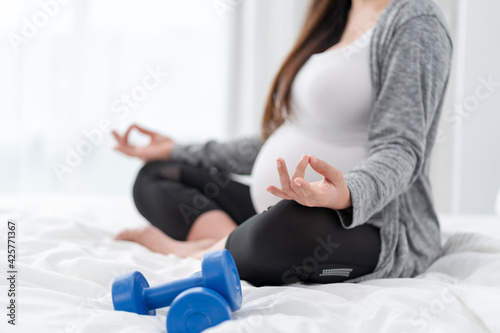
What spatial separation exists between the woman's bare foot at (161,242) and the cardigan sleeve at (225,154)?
29cm

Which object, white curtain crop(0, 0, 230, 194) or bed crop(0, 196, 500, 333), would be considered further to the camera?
white curtain crop(0, 0, 230, 194)

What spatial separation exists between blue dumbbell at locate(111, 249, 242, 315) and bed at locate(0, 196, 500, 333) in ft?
0.07

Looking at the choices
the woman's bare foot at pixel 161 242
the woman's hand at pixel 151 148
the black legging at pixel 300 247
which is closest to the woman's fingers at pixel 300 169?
the black legging at pixel 300 247

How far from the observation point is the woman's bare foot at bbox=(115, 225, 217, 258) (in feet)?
3.08

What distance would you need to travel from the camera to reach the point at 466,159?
2.10 m

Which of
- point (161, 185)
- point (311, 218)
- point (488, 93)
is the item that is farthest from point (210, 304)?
point (488, 93)

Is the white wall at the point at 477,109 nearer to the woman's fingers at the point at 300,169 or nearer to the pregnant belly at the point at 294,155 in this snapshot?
the pregnant belly at the point at 294,155

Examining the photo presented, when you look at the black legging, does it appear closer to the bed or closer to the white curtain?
the bed

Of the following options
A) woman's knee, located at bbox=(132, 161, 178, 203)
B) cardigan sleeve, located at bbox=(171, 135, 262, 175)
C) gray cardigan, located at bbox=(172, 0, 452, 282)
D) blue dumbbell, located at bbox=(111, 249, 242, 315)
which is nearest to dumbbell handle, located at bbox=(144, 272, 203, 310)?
blue dumbbell, located at bbox=(111, 249, 242, 315)

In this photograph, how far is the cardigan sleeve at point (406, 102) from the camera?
74cm

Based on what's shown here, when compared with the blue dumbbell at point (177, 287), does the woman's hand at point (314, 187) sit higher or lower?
higher

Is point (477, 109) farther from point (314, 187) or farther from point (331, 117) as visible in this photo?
point (314, 187)

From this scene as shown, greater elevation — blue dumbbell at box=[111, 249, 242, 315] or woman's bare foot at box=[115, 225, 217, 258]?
blue dumbbell at box=[111, 249, 242, 315]

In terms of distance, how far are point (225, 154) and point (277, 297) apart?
69cm
